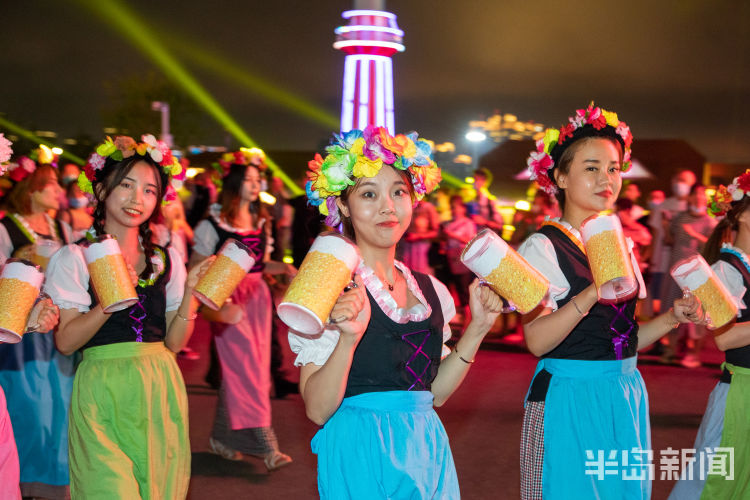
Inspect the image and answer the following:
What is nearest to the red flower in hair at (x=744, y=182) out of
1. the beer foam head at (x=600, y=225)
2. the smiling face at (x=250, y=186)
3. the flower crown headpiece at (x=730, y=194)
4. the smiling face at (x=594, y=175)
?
the flower crown headpiece at (x=730, y=194)

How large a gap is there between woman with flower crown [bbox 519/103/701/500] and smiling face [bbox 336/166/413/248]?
2.36 feet

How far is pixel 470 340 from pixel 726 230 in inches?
76.9

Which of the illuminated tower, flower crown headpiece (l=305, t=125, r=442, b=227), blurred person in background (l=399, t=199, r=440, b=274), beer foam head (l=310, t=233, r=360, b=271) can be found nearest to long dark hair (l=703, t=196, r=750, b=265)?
flower crown headpiece (l=305, t=125, r=442, b=227)

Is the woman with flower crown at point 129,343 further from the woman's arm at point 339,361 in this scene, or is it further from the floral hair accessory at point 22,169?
the floral hair accessory at point 22,169

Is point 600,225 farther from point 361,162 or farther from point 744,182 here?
point 744,182

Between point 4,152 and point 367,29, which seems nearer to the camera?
point 4,152

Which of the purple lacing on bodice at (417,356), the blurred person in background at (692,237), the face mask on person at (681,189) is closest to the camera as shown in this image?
the purple lacing on bodice at (417,356)

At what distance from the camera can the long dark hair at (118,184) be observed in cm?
344

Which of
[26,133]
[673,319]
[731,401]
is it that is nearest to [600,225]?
[673,319]

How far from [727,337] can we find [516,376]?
4.51 metres

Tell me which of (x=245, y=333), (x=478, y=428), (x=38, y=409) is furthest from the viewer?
(x=478, y=428)

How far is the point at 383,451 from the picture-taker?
2295 mm

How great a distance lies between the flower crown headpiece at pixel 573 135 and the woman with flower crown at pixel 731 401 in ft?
2.59

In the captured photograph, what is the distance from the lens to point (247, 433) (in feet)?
17.7
